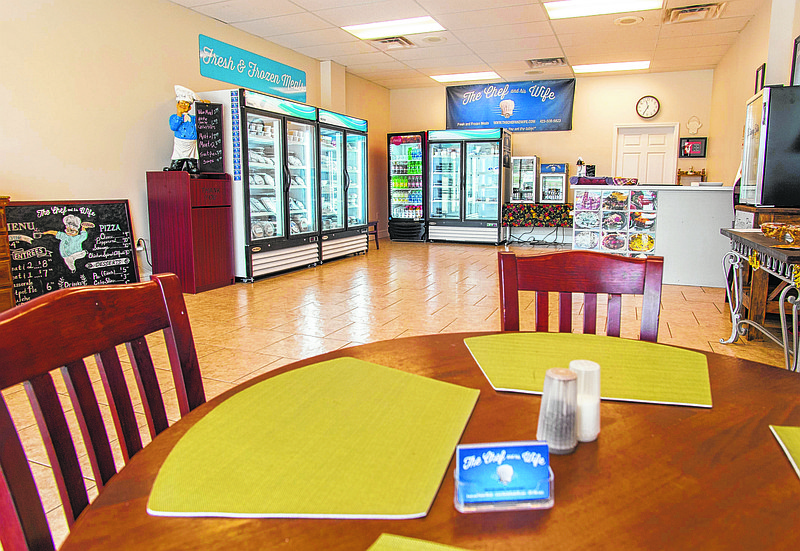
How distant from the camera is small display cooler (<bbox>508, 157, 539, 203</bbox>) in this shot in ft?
31.8

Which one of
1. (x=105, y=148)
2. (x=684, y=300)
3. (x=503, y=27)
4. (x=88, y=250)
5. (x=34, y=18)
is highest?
(x=503, y=27)

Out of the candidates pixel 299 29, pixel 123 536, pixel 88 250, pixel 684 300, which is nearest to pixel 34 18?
pixel 88 250

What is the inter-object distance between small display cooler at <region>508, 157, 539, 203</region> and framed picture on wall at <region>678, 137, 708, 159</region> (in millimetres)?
2356

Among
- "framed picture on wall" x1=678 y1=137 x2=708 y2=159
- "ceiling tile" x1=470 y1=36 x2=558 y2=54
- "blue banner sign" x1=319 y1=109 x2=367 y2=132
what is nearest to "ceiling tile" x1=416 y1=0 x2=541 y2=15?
"ceiling tile" x1=470 y1=36 x2=558 y2=54

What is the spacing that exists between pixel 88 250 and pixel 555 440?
16.5 feet

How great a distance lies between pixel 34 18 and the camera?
174 inches

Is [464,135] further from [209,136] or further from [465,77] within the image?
[209,136]

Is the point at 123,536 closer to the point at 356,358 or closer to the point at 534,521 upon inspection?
the point at 534,521

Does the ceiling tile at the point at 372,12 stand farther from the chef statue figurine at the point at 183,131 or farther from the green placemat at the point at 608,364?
the green placemat at the point at 608,364

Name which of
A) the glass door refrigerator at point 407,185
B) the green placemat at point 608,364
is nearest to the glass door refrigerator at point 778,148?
the green placemat at point 608,364

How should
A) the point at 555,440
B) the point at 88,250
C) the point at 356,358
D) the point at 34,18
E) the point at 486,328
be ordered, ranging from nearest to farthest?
the point at 555,440 < the point at 356,358 < the point at 486,328 < the point at 34,18 < the point at 88,250

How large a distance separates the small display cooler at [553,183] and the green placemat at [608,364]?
28.4ft

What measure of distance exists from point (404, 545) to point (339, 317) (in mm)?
3888

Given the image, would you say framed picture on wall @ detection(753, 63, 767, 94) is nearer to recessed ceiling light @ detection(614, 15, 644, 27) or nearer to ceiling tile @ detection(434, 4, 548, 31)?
recessed ceiling light @ detection(614, 15, 644, 27)
